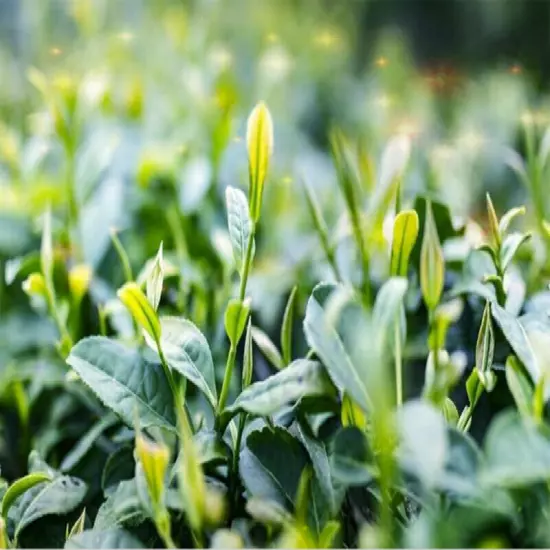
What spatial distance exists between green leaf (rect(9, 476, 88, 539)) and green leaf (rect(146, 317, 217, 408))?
10cm

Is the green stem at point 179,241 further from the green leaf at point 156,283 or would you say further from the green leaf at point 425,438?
the green leaf at point 425,438

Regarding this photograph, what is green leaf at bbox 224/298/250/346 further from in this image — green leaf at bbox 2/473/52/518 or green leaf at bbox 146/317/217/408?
green leaf at bbox 2/473/52/518

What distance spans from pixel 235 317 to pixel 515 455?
6.1 inches

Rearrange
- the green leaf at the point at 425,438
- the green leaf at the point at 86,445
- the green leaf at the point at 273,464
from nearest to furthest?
the green leaf at the point at 425,438 → the green leaf at the point at 273,464 → the green leaf at the point at 86,445

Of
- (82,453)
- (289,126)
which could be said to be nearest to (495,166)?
(289,126)

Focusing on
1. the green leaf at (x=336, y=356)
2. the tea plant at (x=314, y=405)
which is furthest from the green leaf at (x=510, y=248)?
the green leaf at (x=336, y=356)

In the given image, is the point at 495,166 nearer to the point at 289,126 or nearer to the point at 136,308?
the point at 289,126

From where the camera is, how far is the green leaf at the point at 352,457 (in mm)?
358

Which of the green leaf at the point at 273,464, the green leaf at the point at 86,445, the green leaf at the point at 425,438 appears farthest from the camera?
the green leaf at the point at 86,445

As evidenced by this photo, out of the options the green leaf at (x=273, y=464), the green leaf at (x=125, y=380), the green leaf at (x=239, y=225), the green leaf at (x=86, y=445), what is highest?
the green leaf at (x=239, y=225)

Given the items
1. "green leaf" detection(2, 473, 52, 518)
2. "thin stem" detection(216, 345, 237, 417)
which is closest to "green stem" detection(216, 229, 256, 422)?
"thin stem" detection(216, 345, 237, 417)

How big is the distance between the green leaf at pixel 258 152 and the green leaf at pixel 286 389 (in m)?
0.08

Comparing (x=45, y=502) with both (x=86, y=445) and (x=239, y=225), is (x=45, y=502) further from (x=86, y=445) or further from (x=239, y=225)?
(x=239, y=225)

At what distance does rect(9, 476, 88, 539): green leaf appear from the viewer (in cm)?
45
